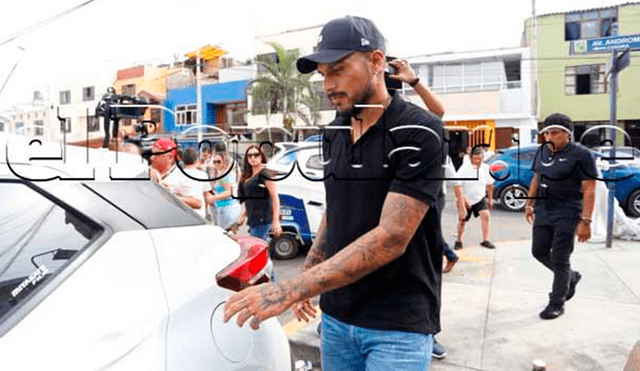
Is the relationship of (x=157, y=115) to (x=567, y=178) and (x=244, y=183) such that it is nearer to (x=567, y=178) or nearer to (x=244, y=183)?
(x=244, y=183)

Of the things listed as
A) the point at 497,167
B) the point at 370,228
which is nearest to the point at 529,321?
the point at 370,228

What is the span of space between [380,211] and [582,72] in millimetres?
29274

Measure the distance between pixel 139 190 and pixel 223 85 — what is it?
34819 millimetres

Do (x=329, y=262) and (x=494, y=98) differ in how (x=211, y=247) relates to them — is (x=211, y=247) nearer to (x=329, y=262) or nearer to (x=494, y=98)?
(x=329, y=262)

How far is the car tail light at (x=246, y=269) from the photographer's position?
174 cm

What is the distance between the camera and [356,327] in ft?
→ 5.83

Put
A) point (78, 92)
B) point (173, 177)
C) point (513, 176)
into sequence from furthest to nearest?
point (78, 92), point (513, 176), point (173, 177)

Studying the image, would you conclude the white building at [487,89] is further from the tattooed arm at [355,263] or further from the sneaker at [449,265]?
the tattooed arm at [355,263]

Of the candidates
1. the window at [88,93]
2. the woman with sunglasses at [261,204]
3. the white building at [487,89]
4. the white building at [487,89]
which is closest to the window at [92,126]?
the woman with sunglasses at [261,204]

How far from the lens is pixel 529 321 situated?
3.95m

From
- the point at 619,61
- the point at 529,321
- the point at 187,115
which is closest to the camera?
the point at 529,321

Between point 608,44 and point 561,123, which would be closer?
point 561,123

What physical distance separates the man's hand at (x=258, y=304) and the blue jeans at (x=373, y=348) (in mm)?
388

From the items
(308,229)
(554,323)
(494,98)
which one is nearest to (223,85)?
(494,98)
